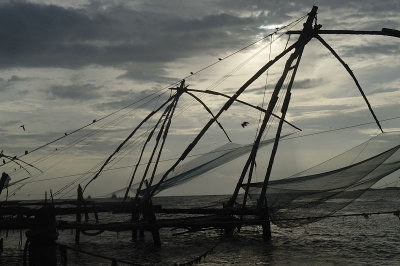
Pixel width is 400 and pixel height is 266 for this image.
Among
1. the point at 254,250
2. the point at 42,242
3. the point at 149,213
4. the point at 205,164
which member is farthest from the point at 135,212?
the point at 42,242

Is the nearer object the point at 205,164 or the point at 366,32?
the point at 366,32

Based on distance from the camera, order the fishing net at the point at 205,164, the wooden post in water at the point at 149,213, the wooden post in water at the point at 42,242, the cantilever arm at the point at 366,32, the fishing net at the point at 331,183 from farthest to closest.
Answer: the fishing net at the point at 205,164, the wooden post in water at the point at 149,213, the fishing net at the point at 331,183, the cantilever arm at the point at 366,32, the wooden post in water at the point at 42,242

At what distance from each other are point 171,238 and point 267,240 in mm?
6683

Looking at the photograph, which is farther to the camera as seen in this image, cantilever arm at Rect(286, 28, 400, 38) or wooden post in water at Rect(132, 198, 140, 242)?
wooden post in water at Rect(132, 198, 140, 242)

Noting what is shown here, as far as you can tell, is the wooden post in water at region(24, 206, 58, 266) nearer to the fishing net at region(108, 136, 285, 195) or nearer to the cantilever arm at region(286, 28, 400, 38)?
the cantilever arm at region(286, 28, 400, 38)

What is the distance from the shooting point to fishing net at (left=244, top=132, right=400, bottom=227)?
1066 cm

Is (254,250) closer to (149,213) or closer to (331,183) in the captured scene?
(149,213)

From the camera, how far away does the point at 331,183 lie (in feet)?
36.0

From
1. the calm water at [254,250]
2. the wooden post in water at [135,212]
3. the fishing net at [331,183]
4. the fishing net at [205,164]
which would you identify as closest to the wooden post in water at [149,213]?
the wooden post in water at [135,212]

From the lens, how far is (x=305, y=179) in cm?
1156

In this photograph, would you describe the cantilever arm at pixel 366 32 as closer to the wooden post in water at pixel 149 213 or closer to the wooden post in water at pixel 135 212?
the wooden post in water at pixel 149 213

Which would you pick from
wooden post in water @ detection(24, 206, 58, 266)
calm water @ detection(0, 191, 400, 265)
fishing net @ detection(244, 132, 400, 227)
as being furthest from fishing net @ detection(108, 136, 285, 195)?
wooden post in water @ detection(24, 206, 58, 266)

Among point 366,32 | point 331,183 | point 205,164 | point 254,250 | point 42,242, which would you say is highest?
point 366,32

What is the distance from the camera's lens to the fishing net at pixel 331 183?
10.7 metres
